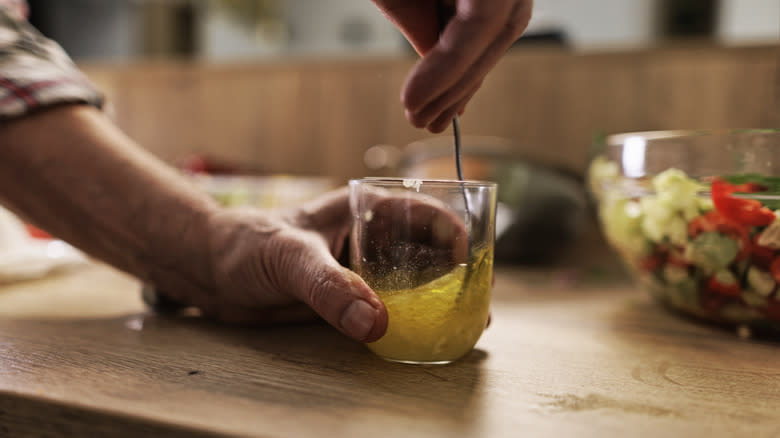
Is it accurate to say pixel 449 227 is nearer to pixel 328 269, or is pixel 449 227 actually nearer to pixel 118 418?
pixel 328 269

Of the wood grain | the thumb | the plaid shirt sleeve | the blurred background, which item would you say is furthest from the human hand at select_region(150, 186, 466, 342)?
the wood grain

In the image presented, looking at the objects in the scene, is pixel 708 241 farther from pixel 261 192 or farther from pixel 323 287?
pixel 261 192

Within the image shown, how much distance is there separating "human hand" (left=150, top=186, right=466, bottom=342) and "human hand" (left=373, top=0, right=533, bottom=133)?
0.25 feet

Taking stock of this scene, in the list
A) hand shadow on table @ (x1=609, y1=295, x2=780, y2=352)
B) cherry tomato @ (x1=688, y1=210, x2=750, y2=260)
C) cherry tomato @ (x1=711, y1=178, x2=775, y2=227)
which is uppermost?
cherry tomato @ (x1=711, y1=178, x2=775, y2=227)

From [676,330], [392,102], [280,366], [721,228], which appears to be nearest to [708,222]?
[721,228]

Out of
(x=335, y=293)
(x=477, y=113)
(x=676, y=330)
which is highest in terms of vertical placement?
(x=477, y=113)

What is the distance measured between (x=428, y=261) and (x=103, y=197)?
0.37m

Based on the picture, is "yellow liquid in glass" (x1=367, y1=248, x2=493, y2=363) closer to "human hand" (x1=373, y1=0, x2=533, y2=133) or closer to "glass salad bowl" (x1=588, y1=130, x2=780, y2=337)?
"human hand" (x1=373, y1=0, x2=533, y2=133)

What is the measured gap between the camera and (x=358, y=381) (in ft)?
1.29

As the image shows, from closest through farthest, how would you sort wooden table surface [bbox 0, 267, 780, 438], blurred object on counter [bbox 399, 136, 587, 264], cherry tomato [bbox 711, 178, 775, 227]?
wooden table surface [bbox 0, 267, 780, 438], cherry tomato [bbox 711, 178, 775, 227], blurred object on counter [bbox 399, 136, 587, 264]

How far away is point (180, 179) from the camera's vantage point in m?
0.61

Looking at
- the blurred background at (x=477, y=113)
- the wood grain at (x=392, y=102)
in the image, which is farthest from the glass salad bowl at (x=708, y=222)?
the wood grain at (x=392, y=102)

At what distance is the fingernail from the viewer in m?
0.39

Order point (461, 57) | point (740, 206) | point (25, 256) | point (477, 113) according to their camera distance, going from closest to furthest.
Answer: point (461, 57)
point (740, 206)
point (25, 256)
point (477, 113)
